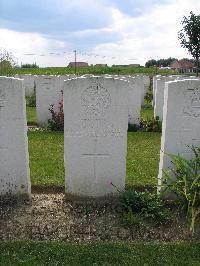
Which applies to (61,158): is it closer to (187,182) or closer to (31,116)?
(187,182)

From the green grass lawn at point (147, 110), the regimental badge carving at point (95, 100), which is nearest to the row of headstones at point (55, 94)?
the green grass lawn at point (147, 110)

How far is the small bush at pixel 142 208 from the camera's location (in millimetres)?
5078

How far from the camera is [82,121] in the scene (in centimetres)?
546

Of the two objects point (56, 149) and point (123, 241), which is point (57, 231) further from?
point (56, 149)

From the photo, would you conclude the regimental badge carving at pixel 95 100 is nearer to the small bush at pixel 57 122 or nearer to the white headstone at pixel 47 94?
the small bush at pixel 57 122

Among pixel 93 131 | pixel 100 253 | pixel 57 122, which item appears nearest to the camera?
pixel 100 253

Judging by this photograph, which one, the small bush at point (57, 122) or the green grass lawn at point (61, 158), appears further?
the small bush at point (57, 122)

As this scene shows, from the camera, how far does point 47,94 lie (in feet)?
38.7

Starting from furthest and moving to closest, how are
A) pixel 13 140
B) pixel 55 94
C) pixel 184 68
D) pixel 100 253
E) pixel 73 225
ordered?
pixel 184 68
pixel 55 94
pixel 13 140
pixel 73 225
pixel 100 253

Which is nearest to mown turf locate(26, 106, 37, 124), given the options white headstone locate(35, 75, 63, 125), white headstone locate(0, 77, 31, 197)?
white headstone locate(35, 75, 63, 125)

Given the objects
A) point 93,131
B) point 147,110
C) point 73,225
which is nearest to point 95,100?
point 93,131

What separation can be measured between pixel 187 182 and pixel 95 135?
4.48 feet

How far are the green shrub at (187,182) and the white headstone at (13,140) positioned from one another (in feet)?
6.38

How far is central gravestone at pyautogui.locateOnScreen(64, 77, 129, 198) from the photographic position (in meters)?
5.40
